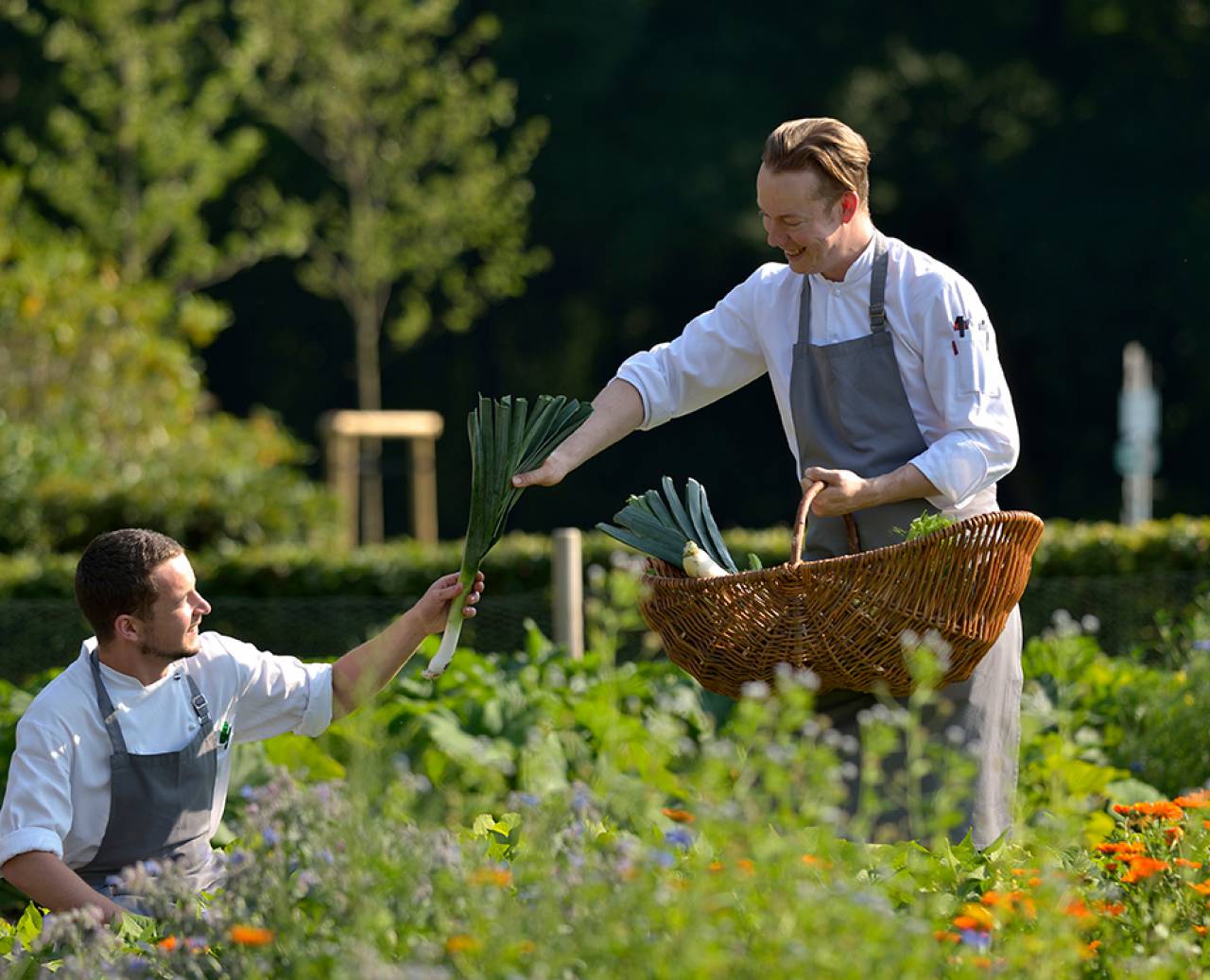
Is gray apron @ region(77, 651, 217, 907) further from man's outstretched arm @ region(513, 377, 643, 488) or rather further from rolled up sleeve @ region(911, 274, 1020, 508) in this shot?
rolled up sleeve @ region(911, 274, 1020, 508)

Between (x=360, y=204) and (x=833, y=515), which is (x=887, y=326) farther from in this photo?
(x=360, y=204)

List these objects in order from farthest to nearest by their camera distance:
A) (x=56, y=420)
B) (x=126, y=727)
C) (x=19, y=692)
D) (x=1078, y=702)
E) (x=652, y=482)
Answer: (x=652, y=482) < (x=56, y=420) < (x=1078, y=702) < (x=19, y=692) < (x=126, y=727)

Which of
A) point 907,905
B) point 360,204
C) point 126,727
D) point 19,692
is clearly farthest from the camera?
point 360,204

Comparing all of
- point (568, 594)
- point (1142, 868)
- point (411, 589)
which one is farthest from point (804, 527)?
point (411, 589)

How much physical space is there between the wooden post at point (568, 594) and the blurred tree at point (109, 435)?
3702 mm

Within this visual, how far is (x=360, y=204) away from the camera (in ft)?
52.0

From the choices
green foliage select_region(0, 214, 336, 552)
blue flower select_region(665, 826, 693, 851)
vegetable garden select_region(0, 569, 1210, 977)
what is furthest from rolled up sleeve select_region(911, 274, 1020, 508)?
green foliage select_region(0, 214, 336, 552)

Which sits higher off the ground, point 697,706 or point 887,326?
point 887,326

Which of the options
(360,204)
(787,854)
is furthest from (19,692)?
(360,204)

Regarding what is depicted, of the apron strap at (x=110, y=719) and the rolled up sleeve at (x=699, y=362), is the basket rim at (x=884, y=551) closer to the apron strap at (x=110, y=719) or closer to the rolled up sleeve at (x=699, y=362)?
the rolled up sleeve at (x=699, y=362)

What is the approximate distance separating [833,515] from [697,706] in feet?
5.48

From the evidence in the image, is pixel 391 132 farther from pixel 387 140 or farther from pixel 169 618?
pixel 169 618

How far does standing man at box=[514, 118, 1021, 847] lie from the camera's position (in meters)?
3.14

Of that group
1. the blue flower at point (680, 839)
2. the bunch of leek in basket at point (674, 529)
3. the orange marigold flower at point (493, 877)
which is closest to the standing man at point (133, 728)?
the bunch of leek in basket at point (674, 529)
